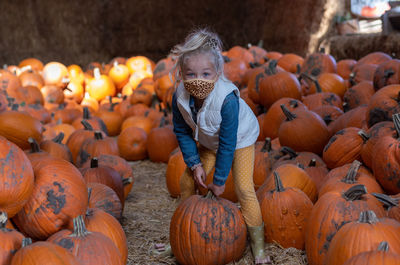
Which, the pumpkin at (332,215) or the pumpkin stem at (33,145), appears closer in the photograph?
the pumpkin at (332,215)

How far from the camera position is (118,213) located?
9.50 feet

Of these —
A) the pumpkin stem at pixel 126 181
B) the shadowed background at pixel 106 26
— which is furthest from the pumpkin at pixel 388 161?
the shadowed background at pixel 106 26

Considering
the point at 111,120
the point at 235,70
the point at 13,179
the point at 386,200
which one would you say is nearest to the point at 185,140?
the point at 13,179

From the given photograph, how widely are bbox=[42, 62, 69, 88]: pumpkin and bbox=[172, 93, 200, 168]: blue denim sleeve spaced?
5.33 meters

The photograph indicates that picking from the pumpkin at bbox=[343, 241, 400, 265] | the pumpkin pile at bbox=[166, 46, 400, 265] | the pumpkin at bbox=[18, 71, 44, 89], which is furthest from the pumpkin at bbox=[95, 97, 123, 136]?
the pumpkin at bbox=[343, 241, 400, 265]

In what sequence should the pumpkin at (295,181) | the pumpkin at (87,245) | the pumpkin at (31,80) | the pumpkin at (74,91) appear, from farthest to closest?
the pumpkin at (74,91)
the pumpkin at (31,80)
the pumpkin at (295,181)
the pumpkin at (87,245)

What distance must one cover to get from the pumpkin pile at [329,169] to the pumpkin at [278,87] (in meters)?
0.01

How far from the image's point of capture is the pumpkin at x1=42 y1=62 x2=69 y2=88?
25.3 feet

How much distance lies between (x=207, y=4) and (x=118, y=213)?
8.07 meters

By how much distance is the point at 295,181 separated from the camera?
292 cm

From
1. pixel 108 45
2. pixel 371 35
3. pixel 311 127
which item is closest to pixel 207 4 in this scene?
pixel 108 45

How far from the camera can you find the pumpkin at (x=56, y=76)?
771 centimetres

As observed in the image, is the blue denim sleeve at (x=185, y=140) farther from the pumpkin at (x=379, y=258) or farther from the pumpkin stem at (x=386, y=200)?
the pumpkin at (x=379, y=258)

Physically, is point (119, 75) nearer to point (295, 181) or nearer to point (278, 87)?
point (278, 87)
